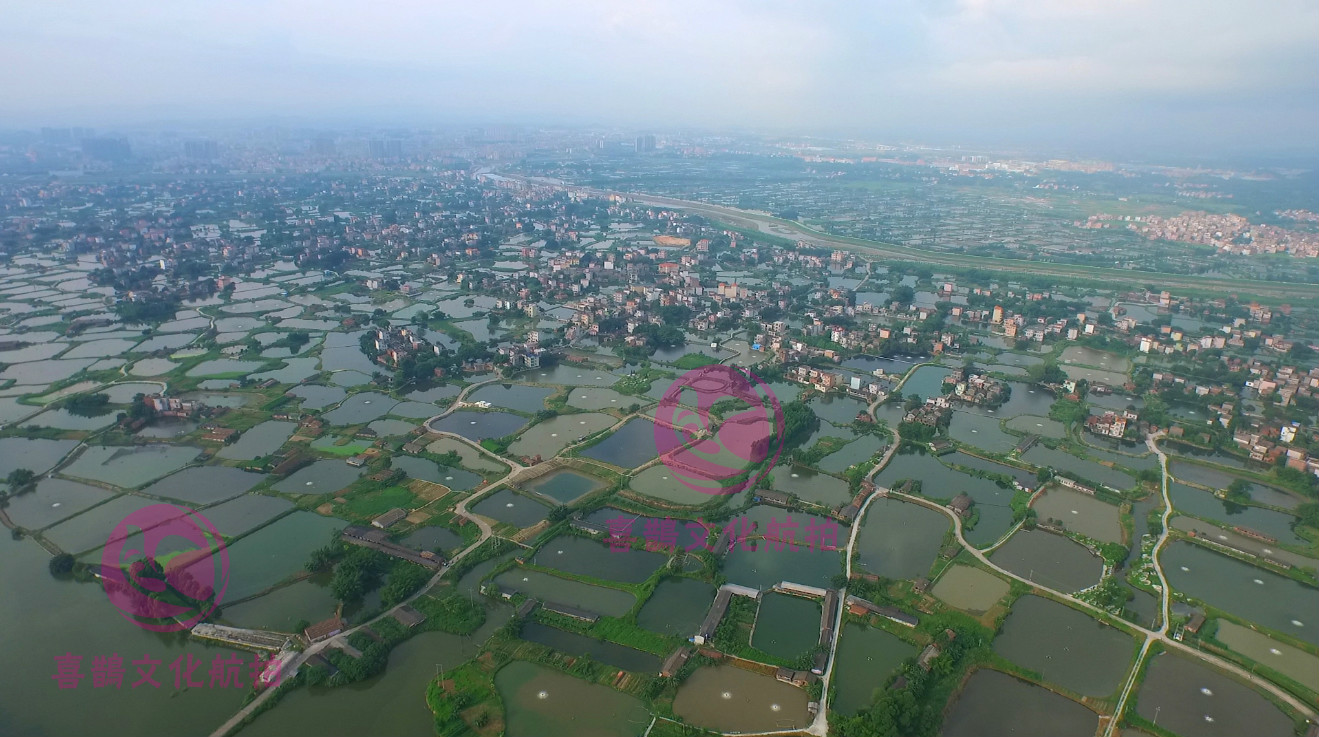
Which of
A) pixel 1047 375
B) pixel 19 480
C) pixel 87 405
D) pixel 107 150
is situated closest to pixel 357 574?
pixel 19 480

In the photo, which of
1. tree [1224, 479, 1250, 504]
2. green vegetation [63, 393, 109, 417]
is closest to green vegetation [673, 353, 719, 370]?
tree [1224, 479, 1250, 504]

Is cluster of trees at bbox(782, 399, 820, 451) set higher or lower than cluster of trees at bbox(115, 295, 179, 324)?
higher

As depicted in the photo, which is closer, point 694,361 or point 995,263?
point 694,361

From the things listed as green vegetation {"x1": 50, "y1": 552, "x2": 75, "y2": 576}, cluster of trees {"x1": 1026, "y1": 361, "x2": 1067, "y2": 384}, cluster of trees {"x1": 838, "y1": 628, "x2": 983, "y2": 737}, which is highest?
cluster of trees {"x1": 1026, "y1": 361, "x2": 1067, "y2": 384}

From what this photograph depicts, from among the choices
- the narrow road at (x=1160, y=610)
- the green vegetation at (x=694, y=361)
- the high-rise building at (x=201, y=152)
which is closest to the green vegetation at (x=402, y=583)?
the narrow road at (x=1160, y=610)

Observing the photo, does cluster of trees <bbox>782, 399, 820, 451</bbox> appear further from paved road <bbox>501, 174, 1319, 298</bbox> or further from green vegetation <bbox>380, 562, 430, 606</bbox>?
paved road <bbox>501, 174, 1319, 298</bbox>

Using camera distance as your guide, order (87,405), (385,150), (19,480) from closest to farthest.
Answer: (19,480) → (87,405) → (385,150)

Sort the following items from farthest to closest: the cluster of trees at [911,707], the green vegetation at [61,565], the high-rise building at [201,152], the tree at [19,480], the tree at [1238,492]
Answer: the high-rise building at [201,152]
the tree at [1238,492]
the tree at [19,480]
the green vegetation at [61,565]
the cluster of trees at [911,707]

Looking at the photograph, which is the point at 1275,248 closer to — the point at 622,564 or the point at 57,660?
the point at 622,564

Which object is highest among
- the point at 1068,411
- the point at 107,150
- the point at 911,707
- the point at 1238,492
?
the point at 107,150

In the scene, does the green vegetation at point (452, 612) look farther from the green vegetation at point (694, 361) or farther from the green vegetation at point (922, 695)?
the green vegetation at point (694, 361)

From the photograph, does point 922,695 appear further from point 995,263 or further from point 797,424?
point 995,263
